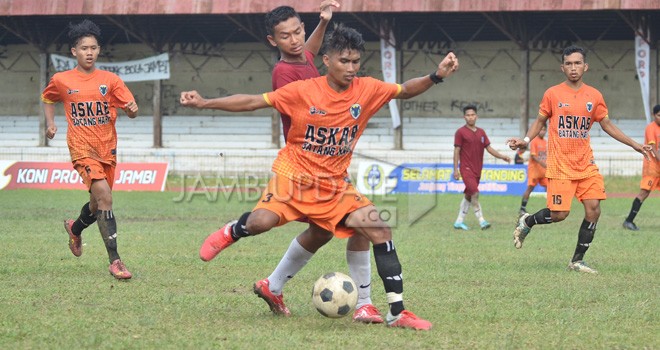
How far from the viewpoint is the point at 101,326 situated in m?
6.67

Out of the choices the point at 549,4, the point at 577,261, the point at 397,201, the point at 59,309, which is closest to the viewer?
the point at 59,309

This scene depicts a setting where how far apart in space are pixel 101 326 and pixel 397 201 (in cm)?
1845

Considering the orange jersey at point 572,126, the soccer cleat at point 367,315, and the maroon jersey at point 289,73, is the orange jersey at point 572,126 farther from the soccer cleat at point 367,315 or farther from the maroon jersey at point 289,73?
the soccer cleat at point 367,315

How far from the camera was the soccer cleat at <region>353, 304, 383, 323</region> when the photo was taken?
7102mm

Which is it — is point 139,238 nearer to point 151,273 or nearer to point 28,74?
point 151,273

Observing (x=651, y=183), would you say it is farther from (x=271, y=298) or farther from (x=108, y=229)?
(x=271, y=298)

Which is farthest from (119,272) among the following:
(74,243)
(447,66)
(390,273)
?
(447,66)

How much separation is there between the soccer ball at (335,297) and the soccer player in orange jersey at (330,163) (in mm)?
261

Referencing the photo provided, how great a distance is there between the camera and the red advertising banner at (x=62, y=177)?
93.5 feet

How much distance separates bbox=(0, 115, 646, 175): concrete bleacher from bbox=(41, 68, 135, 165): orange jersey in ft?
76.8

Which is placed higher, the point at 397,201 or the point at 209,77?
the point at 209,77

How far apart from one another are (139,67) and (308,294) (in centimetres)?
3062

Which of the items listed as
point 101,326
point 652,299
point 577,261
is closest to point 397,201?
point 577,261

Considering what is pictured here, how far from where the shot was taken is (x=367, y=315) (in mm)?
7117
